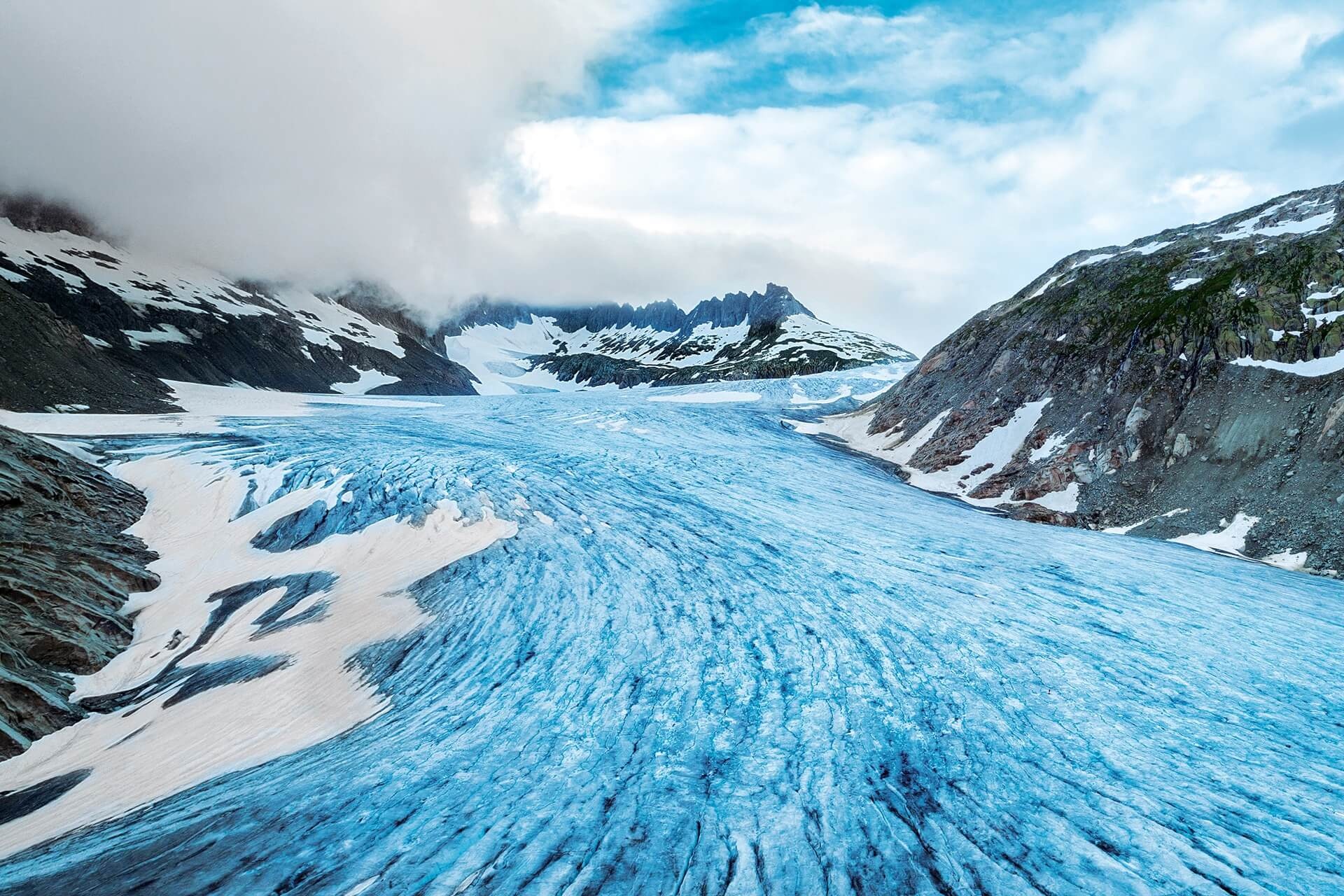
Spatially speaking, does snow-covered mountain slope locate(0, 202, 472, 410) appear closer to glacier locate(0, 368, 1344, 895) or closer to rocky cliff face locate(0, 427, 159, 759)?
rocky cliff face locate(0, 427, 159, 759)

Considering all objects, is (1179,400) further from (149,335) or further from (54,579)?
(149,335)

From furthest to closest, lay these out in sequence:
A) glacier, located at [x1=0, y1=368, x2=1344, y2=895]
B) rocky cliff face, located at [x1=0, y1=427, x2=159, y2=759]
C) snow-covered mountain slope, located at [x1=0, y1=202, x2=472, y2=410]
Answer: snow-covered mountain slope, located at [x1=0, y1=202, x2=472, y2=410] → rocky cliff face, located at [x1=0, y1=427, x2=159, y2=759] → glacier, located at [x1=0, y1=368, x2=1344, y2=895]

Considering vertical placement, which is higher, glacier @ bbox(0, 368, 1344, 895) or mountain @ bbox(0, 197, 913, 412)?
A: mountain @ bbox(0, 197, 913, 412)

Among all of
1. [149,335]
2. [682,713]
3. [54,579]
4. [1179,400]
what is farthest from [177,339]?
[1179,400]

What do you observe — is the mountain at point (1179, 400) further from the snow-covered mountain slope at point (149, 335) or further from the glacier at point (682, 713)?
the snow-covered mountain slope at point (149, 335)

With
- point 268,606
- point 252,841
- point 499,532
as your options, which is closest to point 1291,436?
point 499,532

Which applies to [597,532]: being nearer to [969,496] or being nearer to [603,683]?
[603,683]

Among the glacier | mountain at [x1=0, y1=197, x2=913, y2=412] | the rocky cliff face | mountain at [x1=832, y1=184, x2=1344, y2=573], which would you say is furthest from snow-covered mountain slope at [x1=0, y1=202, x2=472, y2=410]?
mountain at [x1=832, y1=184, x2=1344, y2=573]
